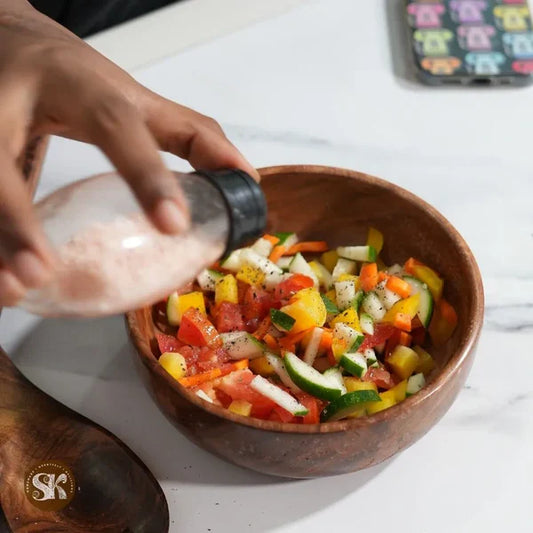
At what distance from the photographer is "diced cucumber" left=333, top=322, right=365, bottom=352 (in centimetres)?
92

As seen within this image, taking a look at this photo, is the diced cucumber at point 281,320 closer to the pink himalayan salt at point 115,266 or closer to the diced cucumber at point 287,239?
the diced cucumber at point 287,239

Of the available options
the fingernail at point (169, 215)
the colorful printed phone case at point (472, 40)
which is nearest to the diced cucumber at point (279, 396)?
the fingernail at point (169, 215)

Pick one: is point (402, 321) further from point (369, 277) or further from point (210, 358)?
point (210, 358)

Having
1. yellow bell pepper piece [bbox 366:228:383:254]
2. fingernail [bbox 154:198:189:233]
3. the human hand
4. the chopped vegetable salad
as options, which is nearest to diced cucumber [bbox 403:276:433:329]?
the chopped vegetable salad

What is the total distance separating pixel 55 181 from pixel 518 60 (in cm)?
86

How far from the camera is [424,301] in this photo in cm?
97

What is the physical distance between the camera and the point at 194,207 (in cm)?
65

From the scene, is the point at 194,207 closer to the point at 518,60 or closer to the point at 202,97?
the point at 202,97

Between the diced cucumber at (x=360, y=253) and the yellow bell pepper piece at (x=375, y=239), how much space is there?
2cm

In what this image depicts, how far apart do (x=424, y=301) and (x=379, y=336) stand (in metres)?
0.07

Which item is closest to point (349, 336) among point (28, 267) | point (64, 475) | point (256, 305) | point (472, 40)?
point (256, 305)

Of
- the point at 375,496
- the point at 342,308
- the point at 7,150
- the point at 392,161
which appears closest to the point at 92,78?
the point at 7,150

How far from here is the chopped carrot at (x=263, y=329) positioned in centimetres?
96

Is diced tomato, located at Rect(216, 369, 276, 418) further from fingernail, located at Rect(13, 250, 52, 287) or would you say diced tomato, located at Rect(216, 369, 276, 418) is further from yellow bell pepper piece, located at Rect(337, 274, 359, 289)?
fingernail, located at Rect(13, 250, 52, 287)
